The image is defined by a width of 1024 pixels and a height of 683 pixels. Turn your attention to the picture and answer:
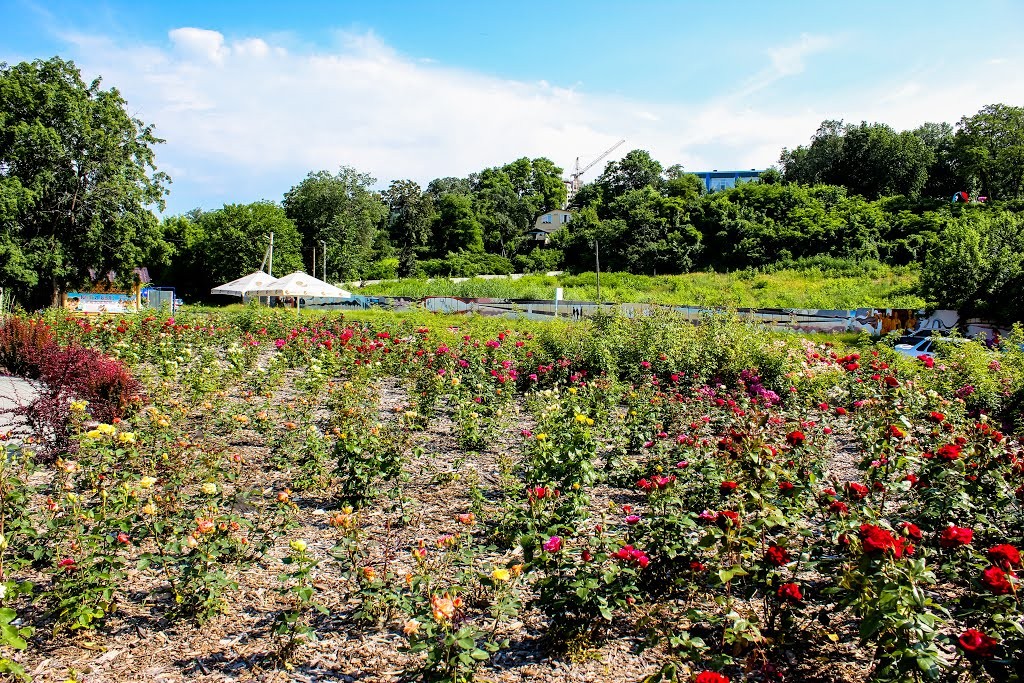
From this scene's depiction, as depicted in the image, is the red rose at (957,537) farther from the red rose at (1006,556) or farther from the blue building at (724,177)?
the blue building at (724,177)

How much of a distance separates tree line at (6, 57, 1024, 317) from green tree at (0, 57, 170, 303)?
0.06 meters

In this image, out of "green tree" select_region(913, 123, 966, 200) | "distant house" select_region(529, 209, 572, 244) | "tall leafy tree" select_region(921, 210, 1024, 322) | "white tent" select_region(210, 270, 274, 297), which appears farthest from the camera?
"distant house" select_region(529, 209, 572, 244)

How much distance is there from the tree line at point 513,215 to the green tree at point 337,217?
0.38 feet

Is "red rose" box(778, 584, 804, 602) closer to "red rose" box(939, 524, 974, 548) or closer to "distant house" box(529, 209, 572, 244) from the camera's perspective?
"red rose" box(939, 524, 974, 548)

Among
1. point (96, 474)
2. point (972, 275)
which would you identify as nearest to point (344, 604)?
point (96, 474)

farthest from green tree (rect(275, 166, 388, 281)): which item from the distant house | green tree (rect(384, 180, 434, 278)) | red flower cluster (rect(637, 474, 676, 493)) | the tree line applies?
red flower cluster (rect(637, 474, 676, 493))

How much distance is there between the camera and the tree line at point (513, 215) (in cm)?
2419

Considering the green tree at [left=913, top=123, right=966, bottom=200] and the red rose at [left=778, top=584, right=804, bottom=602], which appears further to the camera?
the green tree at [left=913, top=123, right=966, bottom=200]

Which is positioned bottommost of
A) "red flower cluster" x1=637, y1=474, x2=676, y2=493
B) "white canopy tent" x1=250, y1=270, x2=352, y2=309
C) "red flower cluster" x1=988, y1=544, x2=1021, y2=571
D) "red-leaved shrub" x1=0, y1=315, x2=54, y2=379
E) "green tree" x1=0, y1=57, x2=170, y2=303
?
"red flower cluster" x1=637, y1=474, x2=676, y2=493

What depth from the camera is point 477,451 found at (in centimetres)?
577

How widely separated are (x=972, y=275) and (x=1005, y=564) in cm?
2072

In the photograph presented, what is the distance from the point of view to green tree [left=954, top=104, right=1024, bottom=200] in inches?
1790

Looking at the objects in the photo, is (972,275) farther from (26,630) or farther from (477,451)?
(26,630)

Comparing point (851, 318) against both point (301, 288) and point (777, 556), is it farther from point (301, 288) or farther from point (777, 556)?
point (777, 556)
